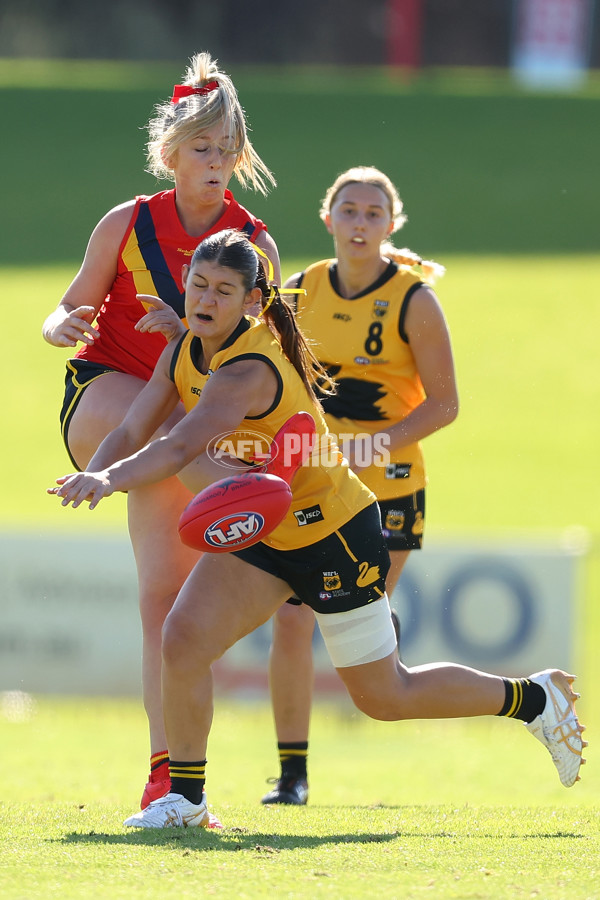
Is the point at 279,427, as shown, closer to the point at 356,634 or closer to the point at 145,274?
the point at 356,634

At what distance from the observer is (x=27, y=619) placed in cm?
988

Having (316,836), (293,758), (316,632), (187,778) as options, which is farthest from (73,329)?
(316,632)

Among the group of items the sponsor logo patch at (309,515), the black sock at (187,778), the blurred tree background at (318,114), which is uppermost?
the blurred tree background at (318,114)

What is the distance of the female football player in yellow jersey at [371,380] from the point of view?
510 cm

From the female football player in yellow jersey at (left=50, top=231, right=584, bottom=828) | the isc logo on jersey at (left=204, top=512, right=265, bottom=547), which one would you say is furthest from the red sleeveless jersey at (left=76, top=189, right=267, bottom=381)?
the isc logo on jersey at (left=204, top=512, right=265, bottom=547)

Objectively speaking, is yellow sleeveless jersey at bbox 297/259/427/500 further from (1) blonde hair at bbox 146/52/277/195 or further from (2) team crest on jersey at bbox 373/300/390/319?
(1) blonde hair at bbox 146/52/277/195

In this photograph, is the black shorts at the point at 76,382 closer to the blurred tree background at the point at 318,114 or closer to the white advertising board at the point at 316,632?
the white advertising board at the point at 316,632

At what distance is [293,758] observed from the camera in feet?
17.0

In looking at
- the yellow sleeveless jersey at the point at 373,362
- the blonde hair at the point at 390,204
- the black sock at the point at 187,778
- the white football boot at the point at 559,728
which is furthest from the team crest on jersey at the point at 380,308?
the black sock at the point at 187,778

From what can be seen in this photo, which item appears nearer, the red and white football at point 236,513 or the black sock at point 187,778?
the red and white football at point 236,513

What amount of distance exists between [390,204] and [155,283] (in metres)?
1.26

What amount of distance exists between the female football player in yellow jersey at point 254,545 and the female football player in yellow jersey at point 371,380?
96 centimetres

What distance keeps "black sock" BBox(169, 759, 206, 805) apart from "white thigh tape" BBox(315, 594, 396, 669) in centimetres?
53

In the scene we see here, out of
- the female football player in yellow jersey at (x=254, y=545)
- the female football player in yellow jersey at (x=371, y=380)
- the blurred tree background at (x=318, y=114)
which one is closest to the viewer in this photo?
the female football player in yellow jersey at (x=254, y=545)
